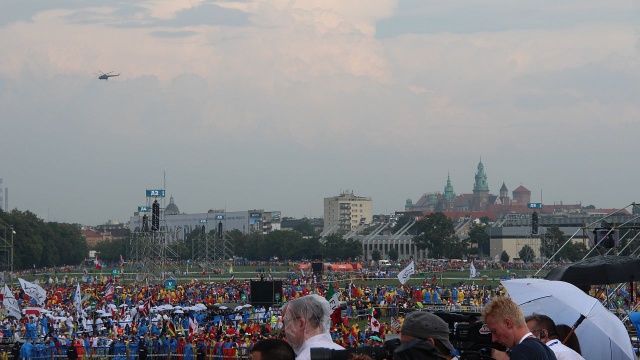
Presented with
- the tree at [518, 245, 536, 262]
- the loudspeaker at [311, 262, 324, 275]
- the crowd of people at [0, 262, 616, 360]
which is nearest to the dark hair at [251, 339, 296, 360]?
the crowd of people at [0, 262, 616, 360]

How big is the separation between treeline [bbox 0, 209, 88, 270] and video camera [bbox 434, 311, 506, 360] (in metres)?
107

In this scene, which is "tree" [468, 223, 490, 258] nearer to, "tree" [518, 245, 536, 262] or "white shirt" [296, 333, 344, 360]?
"tree" [518, 245, 536, 262]

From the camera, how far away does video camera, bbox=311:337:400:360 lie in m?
5.18

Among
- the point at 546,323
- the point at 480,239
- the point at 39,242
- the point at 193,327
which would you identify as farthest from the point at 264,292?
the point at 480,239

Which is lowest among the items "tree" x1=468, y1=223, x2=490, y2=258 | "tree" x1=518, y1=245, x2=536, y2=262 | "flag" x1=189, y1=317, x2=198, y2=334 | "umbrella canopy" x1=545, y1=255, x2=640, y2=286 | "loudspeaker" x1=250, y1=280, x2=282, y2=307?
"flag" x1=189, y1=317, x2=198, y2=334

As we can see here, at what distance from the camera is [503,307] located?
5.94 meters

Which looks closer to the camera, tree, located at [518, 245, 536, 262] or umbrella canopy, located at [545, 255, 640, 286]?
umbrella canopy, located at [545, 255, 640, 286]

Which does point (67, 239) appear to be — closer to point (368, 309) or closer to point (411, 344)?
point (368, 309)

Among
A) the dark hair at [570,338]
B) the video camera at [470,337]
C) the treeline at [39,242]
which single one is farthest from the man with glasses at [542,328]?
the treeline at [39,242]

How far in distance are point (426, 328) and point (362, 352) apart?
1.22ft

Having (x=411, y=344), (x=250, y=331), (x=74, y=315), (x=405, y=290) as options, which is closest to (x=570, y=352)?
(x=411, y=344)

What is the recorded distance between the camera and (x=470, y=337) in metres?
6.45

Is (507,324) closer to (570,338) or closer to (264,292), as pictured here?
(570,338)

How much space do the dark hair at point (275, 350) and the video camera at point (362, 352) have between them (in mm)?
219
